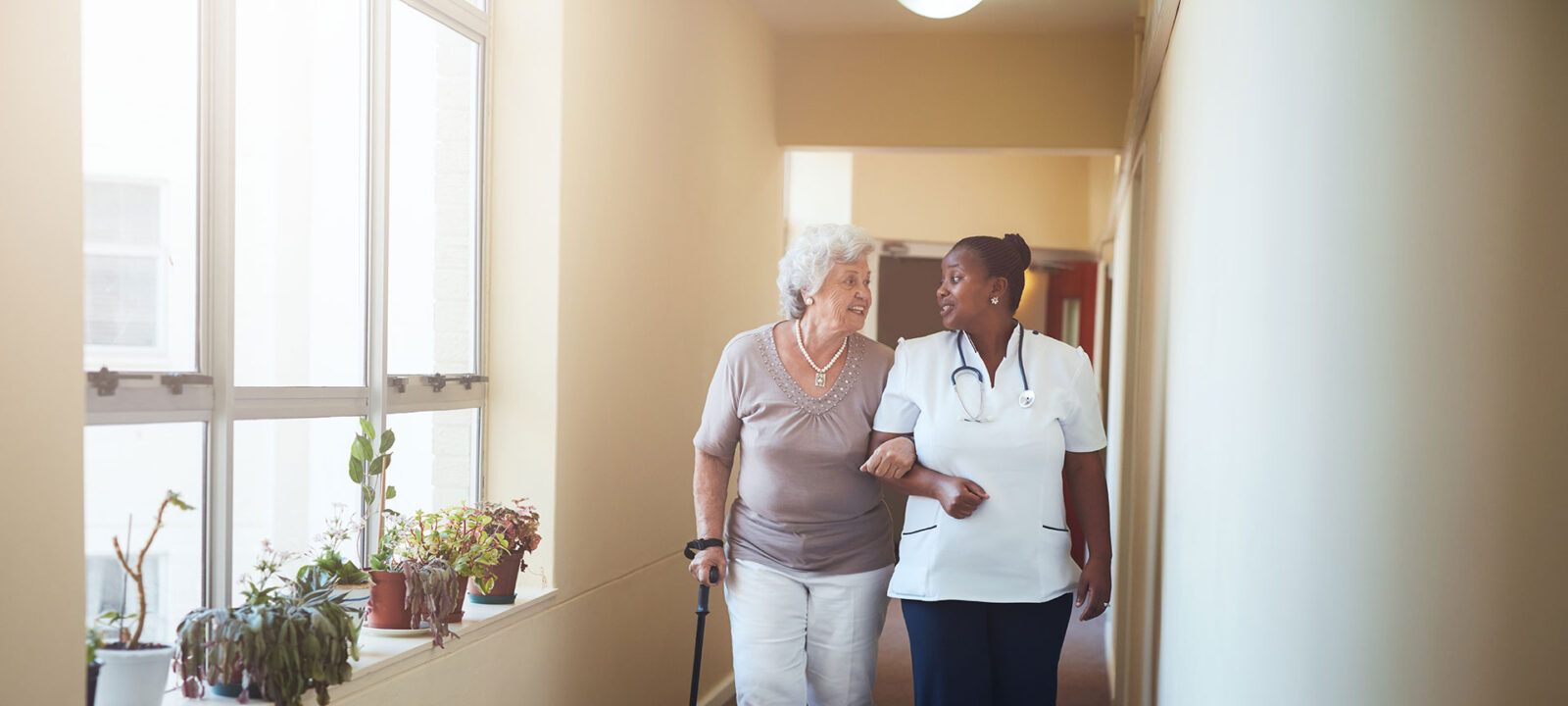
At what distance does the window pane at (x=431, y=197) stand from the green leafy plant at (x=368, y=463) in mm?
279

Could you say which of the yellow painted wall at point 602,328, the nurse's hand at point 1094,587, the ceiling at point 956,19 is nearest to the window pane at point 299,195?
the yellow painted wall at point 602,328

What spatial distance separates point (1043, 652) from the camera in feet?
8.41

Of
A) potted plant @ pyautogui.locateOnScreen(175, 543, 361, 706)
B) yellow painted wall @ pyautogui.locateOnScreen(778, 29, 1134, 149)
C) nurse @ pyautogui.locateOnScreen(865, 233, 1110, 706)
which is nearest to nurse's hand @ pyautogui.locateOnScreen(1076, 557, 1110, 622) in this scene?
nurse @ pyautogui.locateOnScreen(865, 233, 1110, 706)

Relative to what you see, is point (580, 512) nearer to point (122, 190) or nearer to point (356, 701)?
point (356, 701)

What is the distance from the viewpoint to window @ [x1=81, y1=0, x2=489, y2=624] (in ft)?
6.68

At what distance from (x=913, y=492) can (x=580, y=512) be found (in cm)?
121

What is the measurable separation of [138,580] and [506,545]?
3.27 feet

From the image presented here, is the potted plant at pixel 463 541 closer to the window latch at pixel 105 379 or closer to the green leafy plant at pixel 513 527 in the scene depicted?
the green leafy plant at pixel 513 527

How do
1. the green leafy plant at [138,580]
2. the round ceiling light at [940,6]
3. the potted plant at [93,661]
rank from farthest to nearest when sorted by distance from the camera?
the round ceiling light at [940,6] → the green leafy plant at [138,580] → the potted plant at [93,661]

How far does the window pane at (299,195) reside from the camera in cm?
239

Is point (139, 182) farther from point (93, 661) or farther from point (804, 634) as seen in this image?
point (804, 634)

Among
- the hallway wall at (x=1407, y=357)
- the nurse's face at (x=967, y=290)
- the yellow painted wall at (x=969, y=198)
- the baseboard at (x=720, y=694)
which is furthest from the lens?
the yellow painted wall at (x=969, y=198)

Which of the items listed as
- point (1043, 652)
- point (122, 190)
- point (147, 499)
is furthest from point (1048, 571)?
point (122, 190)

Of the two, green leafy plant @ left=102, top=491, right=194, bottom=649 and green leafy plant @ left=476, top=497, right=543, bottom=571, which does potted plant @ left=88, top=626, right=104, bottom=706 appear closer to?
green leafy plant @ left=102, top=491, right=194, bottom=649
